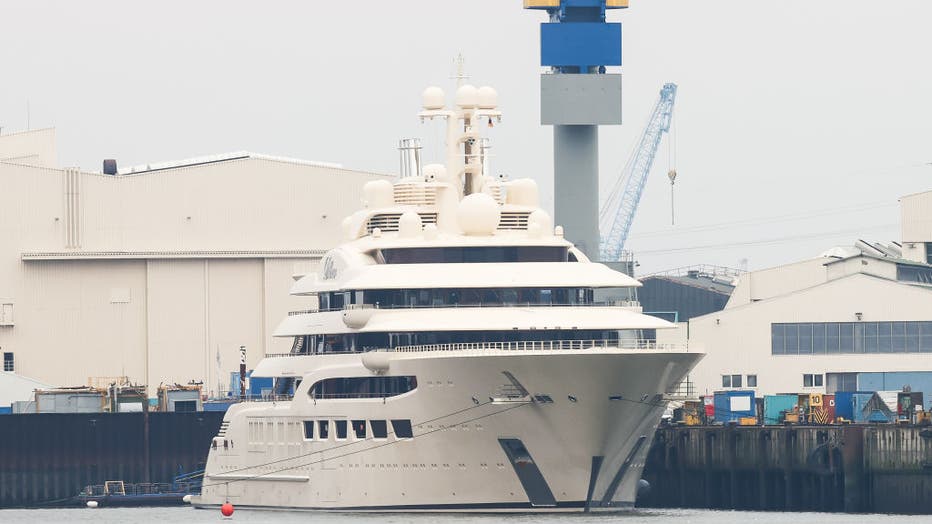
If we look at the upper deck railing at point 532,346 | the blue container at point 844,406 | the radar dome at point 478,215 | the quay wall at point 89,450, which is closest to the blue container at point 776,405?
the blue container at point 844,406

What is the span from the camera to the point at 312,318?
A: 7419 centimetres

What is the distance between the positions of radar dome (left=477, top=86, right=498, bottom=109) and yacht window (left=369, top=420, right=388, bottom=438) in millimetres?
13469

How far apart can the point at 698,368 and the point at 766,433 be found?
67.2 ft

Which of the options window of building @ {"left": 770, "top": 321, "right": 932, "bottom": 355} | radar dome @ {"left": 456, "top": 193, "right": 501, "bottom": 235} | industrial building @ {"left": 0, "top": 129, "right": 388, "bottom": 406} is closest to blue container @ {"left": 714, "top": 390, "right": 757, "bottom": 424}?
window of building @ {"left": 770, "top": 321, "right": 932, "bottom": 355}

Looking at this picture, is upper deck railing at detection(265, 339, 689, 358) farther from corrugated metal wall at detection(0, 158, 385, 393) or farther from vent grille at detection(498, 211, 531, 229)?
corrugated metal wall at detection(0, 158, 385, 393)

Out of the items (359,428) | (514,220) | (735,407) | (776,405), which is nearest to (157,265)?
(735,407)

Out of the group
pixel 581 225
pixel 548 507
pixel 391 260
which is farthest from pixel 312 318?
→ pixel 581 225

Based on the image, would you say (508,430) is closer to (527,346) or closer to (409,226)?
(527,346)

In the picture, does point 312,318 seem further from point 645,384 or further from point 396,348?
point 645,384

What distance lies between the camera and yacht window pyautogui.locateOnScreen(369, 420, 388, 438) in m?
68.9

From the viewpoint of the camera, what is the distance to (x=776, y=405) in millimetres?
86812

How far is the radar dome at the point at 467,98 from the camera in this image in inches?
3024

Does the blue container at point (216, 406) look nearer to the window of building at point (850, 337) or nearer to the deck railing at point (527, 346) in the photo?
the window of building at point (850, 337)

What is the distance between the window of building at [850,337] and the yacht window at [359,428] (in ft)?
113
